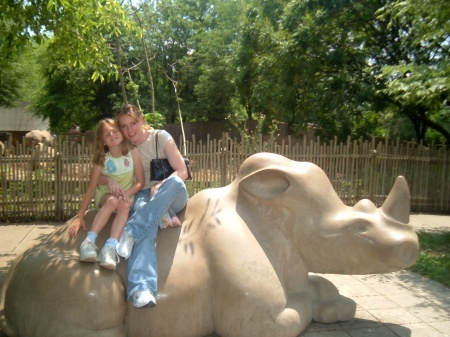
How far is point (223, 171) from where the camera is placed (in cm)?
1009

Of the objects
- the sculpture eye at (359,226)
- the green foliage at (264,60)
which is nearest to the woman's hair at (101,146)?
the sculpture eye at (359,226)

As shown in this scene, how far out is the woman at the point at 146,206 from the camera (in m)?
3.06

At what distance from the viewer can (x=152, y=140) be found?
3.66m

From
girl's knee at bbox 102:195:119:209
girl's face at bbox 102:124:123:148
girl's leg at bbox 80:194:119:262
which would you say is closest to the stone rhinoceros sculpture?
girl's leg at bbox 80:194:119:262

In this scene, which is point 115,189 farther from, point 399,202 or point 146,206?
point 399,202

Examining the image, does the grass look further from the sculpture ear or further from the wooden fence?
the sculpture ear

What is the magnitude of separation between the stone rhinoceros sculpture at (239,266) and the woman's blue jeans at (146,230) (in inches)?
5.1

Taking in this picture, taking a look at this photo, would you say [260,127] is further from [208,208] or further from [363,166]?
[208,208]

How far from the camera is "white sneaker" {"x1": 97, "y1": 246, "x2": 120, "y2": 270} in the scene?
3092 mm

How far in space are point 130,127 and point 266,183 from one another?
1.20 metres

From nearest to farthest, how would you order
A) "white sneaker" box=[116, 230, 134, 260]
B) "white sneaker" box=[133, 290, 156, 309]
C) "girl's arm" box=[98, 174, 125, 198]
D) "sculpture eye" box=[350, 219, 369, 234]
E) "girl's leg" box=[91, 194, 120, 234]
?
"white sneaker" box=[133, 290, 156, 309] → "white sneaker" box=[116, 230, 134, 260] → "girl's leg" box=[91, 194, 120, 234] → "girl's arm" box=[98, 174, 125, 198] → "sculpture eye" box=[350, 219, 369, 234]

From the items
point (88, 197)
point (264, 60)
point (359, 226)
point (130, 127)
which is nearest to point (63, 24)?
point (130, 127)

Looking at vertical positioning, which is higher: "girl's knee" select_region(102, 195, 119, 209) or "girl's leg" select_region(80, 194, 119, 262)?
"girl's knee" select_region(102, 195, 119, 209)

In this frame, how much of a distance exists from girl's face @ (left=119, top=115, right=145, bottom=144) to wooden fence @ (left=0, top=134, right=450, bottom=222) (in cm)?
614
